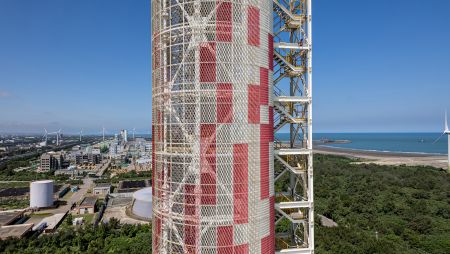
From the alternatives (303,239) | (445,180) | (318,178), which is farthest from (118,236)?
(445,180)

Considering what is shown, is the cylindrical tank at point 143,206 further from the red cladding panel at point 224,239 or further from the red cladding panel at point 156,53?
the red cladding panel at point 156,53

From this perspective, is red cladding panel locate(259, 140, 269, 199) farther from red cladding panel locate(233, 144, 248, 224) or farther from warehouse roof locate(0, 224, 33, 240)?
warehouse roof locate(0, 224, 33, 240)

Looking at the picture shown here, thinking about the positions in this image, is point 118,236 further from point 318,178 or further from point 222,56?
point 318,178

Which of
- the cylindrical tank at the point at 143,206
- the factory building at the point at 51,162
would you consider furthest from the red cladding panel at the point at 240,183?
the factory building at the point at 51,162

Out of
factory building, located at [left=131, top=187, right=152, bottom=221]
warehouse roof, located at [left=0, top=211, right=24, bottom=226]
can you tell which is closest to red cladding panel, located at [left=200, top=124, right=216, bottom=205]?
factory building, located at [left=131, top=187, right=152, bottom=221]

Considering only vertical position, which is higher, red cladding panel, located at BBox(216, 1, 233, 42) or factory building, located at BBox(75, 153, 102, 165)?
red cladding panel, located at BBox(216, 1, 233, 42)
